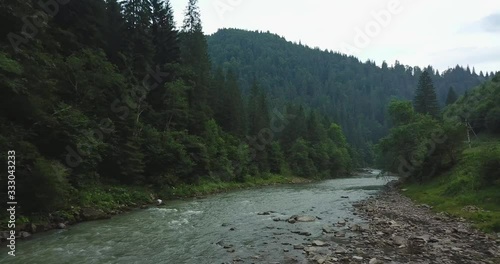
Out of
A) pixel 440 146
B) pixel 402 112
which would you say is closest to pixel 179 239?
pixel 440 146

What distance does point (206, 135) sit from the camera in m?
62.8

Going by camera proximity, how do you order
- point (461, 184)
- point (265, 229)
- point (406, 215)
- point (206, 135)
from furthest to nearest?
1. point (206, 135)
2. point (461, 184)
3. point (406, 215)
4. point (265, 229)

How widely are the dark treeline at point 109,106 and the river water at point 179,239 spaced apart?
14.6 feet

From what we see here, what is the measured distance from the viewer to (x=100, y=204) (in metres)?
30.0

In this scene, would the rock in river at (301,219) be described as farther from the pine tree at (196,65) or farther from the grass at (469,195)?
the pine tree at (196,65)

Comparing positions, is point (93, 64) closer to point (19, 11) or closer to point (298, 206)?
point (19, 11)

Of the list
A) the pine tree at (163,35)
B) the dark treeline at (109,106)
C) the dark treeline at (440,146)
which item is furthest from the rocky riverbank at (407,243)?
the pine tree at (163,35)

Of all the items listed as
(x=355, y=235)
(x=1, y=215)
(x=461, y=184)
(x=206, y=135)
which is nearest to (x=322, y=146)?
(x=206, y=135)

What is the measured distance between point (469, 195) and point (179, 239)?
2656 cm

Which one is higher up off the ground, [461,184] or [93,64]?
[93,64]

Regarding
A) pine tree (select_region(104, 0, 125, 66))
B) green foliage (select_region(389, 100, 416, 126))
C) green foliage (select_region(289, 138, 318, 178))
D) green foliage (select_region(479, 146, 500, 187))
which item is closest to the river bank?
pine tree (select_region(104, 0, 125, 66))

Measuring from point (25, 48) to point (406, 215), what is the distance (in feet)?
120

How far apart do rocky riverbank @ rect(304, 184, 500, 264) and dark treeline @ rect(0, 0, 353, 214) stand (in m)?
19.1

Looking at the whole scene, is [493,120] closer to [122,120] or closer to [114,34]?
[122,120]
